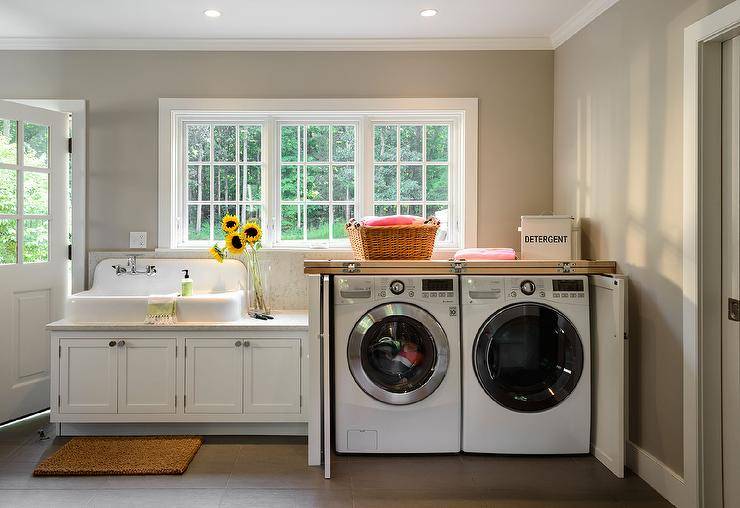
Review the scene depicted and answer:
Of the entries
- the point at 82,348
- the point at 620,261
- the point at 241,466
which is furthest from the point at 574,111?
the point at 82,348

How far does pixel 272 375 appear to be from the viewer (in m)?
3.10

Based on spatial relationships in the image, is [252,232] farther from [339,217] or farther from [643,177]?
[643,177]

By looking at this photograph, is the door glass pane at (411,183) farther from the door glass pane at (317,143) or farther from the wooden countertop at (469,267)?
the wooden countertop at (469,267)

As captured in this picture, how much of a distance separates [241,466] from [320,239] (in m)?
1.59

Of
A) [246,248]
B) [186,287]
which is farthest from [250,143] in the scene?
[186,287]

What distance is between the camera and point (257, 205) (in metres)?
3.76

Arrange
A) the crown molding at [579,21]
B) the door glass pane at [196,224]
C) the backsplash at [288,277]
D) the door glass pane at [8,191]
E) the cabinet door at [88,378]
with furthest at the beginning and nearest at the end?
1. the door glass pane at [196,224]
2. the backsplash at [288,277]
3. the door glass pane at [8,191]
4. the cabinet door at [88,378]
5. the crown molding at [579,21]

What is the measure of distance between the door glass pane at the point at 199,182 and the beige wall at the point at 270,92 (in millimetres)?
241

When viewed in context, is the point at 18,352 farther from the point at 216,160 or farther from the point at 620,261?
the point at 620,261

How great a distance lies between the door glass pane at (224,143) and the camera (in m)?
3.75

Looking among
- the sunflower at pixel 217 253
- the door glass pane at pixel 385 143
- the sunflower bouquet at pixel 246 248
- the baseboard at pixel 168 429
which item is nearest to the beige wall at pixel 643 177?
the door glass pane at pixel 385 143

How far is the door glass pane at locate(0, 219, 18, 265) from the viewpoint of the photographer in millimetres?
3250

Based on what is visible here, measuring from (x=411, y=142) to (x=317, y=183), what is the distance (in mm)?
715

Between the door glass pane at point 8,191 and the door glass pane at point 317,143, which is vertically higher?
the door glass pane at point 317,143
